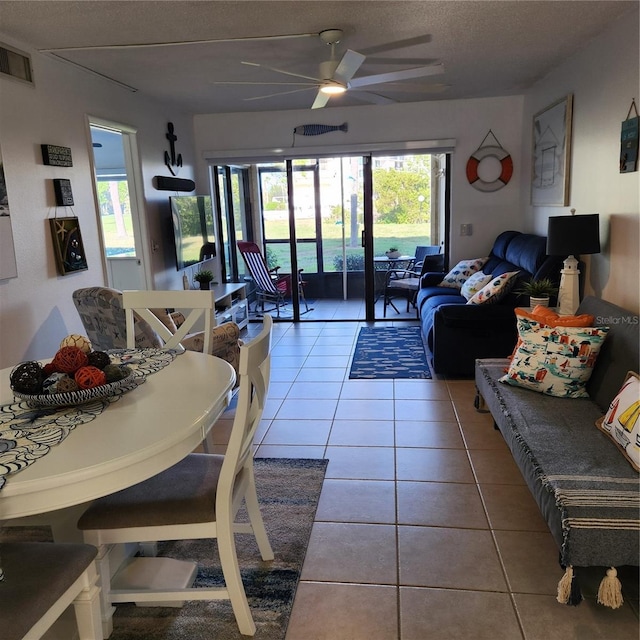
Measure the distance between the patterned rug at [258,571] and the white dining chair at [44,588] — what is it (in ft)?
1.20

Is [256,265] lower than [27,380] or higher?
lower

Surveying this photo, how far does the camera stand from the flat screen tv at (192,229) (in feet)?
16.7

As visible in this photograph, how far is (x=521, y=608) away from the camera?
1.87 metres

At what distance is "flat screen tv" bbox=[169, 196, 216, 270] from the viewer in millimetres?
5077

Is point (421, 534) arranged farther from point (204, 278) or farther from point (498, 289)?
point (204, 278)

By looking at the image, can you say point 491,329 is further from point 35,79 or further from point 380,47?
point 35,79

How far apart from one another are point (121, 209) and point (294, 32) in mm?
3300

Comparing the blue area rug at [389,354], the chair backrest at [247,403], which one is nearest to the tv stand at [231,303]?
the blue area rug at [389,354]

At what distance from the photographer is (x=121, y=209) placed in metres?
5.78

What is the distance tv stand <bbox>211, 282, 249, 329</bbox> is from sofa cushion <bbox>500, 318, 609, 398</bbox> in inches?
126

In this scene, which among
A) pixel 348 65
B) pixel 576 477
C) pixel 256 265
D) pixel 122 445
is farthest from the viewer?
pixel 256 265

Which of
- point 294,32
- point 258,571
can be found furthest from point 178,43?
point 258,571

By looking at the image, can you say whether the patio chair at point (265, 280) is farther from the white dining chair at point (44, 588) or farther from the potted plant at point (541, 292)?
the white dining chair at point (44, 588)

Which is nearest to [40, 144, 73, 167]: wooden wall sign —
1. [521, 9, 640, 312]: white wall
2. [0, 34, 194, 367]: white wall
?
[0, 34, 194, 367]: white wall
